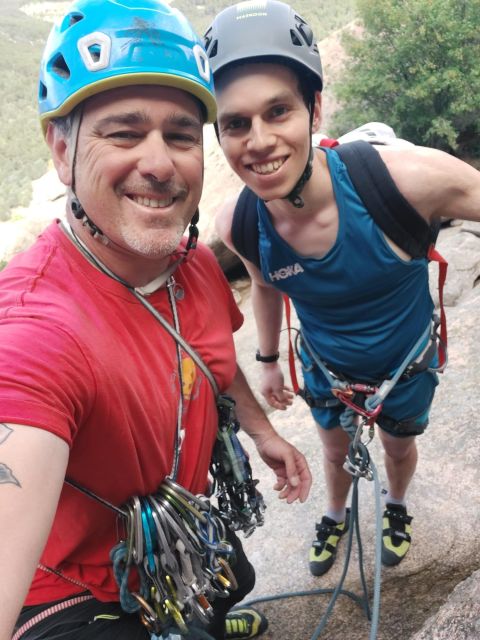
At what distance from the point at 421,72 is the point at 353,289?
10800 millimetres

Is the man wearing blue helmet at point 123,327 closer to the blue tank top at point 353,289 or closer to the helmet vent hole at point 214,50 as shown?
the helmet vent hole at point 214,50

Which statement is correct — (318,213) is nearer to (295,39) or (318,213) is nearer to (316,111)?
(316,111)

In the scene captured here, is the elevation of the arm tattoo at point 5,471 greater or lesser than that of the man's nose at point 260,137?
lesser

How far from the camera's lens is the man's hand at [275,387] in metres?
2.94

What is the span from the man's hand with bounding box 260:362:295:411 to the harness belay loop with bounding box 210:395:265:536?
898mm

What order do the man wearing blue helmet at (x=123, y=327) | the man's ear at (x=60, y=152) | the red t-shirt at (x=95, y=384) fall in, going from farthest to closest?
the man's ear at (x=60, y=152) < the man wearing blue helmet at (x=123, y=327) < the red t-shirt at (x=95, y=384)

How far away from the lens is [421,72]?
10.8 m

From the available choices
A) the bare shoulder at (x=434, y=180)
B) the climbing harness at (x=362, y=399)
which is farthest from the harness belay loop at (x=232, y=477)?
the bare shoulder at (x=434, y=180)

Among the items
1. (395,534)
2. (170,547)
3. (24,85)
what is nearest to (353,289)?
(170,547)

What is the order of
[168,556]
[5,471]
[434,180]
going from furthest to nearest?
[434,180] < [168,556] < [5,471]

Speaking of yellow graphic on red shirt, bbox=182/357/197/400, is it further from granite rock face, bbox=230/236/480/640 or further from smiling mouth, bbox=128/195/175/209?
granite rock face, bbox=230/236/480/640

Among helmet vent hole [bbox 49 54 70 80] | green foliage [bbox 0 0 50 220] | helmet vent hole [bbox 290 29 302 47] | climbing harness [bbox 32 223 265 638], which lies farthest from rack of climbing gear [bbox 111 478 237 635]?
green foliage [bbox 0 0 50 220]

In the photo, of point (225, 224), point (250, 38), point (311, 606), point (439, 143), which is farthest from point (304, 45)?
point (439, 143)

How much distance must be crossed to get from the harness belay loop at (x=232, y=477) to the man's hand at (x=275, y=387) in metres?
0.90
